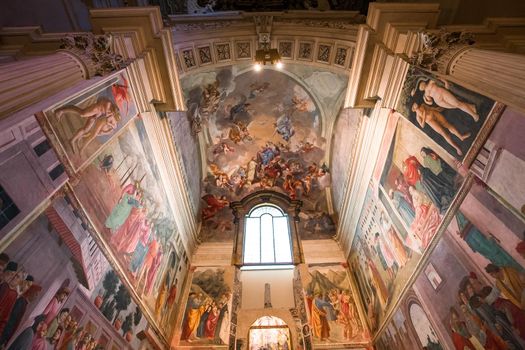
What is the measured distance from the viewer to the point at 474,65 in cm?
438

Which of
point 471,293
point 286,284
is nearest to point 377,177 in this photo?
point 471,293

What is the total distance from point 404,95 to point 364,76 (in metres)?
1.47

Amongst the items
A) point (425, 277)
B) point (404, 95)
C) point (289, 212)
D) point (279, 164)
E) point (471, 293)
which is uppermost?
point (279, 164)

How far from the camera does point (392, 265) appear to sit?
23.7 ft

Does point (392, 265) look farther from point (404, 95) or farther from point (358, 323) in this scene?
point (404, 95)

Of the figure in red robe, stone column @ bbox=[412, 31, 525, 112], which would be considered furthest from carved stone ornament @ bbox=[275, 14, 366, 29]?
the figure in red robe

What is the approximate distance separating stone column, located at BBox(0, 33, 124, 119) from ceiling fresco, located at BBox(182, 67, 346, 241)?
5.04m

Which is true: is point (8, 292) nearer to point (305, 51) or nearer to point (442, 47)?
point (442, 47)

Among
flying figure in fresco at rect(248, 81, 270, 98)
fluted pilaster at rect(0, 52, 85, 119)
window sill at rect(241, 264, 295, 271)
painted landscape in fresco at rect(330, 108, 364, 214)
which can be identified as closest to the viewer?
fluted pilaster at rect(0, 52, 85, 119)

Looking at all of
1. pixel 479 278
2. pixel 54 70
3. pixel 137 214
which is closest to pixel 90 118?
pixel 54 70

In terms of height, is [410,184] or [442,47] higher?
[442,47]

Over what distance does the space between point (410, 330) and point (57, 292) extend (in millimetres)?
7116

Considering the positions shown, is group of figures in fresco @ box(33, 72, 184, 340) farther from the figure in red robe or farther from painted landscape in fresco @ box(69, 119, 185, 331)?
the figure in red robe

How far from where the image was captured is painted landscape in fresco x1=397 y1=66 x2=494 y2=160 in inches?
160
